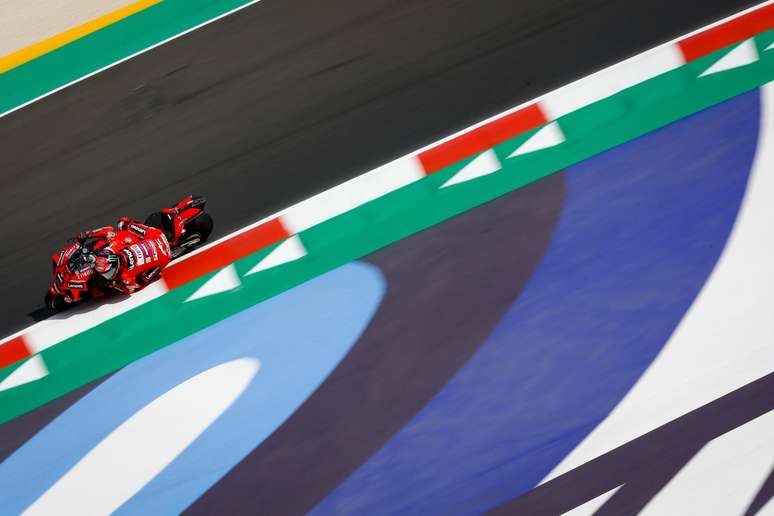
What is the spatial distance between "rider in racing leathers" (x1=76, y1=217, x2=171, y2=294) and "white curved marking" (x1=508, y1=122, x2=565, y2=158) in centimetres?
357

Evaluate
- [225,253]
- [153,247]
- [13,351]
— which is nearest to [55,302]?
[13,351]

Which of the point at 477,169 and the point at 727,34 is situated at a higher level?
the point at 727,34

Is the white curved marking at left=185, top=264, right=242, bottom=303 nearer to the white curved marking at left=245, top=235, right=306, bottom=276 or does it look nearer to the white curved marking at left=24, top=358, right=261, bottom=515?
the white curved marking at left=245, top=235, right=306, bottom=276

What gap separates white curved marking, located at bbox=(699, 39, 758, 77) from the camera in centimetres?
878

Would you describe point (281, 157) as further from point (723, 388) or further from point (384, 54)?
point (723, 388)

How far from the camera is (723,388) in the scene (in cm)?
740

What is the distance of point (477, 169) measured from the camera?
28.0 ft

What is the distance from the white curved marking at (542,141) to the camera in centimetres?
855

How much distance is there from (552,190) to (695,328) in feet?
6.10

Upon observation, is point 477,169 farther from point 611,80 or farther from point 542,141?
point 611,80

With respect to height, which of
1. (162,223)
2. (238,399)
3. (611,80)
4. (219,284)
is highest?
(162,223)

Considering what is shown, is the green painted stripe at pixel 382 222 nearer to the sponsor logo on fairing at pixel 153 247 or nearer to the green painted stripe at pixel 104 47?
the sponsor logo on fairing at pixel 153 247

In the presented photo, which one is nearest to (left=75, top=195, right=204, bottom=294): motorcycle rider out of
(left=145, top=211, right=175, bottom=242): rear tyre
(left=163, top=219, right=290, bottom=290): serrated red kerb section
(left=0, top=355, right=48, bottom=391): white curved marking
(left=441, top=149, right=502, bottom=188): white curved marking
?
(left=145, top=211, right=175, bottom=242): rear tyre

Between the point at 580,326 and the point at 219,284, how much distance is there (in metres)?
3.44
